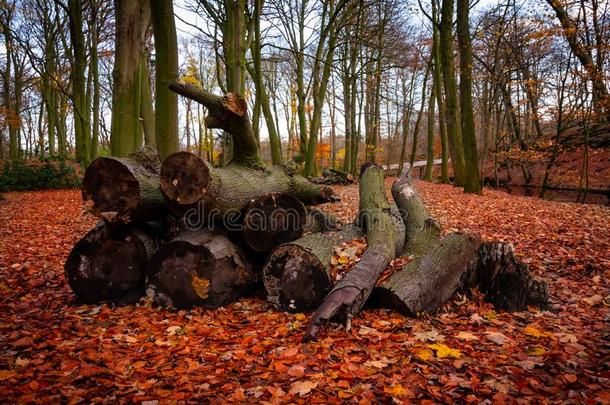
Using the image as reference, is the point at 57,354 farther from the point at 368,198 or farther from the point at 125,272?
the point at 368,198

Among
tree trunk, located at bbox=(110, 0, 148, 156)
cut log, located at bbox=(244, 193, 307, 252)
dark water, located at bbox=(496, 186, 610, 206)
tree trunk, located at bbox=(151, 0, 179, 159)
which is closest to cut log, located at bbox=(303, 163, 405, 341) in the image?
cut log, located at bbox=(244, 193, 307, 252)

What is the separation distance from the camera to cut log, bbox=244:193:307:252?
3721 mm

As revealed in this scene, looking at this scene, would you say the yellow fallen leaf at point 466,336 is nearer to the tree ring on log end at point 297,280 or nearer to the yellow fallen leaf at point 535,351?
the yellow fallen leaf at point 535,351

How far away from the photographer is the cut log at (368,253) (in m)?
3.00

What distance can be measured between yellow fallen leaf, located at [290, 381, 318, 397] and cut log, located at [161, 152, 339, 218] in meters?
1.86

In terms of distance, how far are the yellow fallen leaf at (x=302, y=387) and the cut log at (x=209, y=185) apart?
186 centimetres

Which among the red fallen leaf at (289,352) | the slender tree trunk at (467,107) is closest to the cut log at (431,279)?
the red fallen leaf at (289,352)

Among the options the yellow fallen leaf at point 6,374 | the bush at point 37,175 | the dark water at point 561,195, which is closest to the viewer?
the yellow fallen leaf at point 6,374

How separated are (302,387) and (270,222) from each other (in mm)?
1800

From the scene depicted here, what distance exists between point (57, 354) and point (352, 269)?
94.7 inches

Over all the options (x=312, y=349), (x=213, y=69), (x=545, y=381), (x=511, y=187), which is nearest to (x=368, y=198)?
(x=312, y=349)

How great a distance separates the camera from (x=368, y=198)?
4863 mm

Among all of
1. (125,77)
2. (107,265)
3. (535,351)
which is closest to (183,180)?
(107,265)

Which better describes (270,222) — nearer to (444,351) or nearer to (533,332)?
(444,351)
